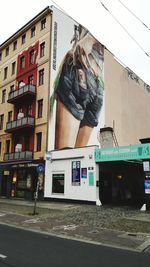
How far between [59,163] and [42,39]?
583 inches

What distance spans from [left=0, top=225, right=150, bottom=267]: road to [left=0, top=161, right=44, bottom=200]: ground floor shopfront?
17337 mm

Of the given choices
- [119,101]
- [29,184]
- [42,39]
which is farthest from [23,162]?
[119,101]

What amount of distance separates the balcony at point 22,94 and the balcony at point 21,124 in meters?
2.64

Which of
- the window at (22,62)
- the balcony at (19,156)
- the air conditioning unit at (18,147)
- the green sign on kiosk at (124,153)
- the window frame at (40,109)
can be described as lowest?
the green sign on kiosk at (124,153)

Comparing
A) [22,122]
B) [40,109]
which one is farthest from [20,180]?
[40,109]

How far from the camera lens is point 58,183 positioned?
82.4ft

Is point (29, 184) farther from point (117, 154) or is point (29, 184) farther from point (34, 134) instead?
point (117, 154)

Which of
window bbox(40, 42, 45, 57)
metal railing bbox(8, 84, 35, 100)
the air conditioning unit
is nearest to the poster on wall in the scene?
the air conditioning unit

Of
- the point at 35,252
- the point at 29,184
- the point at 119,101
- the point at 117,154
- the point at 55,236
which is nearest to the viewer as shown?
the point at 35,252

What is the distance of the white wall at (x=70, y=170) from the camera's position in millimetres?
22234

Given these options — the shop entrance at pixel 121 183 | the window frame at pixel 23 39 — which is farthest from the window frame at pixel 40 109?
the shop entrance at pixel 121 183

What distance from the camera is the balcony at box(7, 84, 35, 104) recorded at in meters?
31.2

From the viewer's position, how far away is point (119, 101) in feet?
128

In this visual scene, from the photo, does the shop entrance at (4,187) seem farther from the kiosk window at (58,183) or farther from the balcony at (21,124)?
the kiosk window at (58,183)
